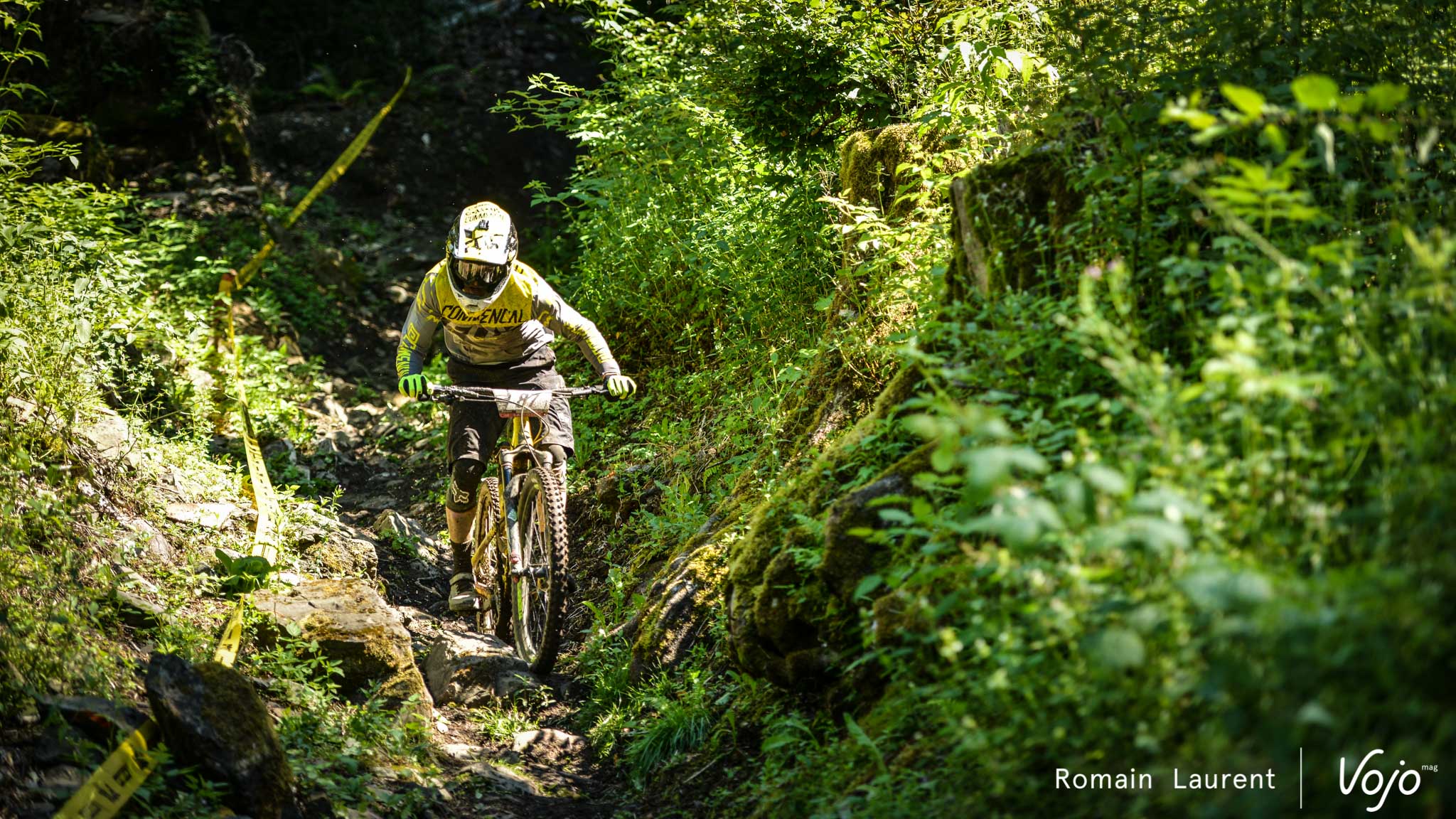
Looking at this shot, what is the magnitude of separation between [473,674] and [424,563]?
2255mm

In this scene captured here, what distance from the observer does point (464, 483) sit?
637 centimetres

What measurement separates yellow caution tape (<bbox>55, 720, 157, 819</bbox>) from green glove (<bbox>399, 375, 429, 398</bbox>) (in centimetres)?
257

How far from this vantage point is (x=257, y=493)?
6.80 meters

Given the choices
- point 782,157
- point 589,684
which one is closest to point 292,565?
point 589,684

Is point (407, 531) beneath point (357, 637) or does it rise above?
above

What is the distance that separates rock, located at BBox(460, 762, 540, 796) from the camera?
4617 millimetres

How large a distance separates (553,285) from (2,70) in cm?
693

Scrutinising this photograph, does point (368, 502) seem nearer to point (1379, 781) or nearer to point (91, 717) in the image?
point (91, 717)

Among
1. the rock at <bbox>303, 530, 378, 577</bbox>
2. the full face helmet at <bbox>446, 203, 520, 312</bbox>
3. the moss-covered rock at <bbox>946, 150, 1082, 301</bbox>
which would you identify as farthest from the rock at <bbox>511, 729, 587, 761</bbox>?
the moss-covered rock at <bbox>946, 150, 1082, 301</bbox>

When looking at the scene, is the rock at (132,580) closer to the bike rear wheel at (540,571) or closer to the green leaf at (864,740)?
the bike rear wheel at (540,571)

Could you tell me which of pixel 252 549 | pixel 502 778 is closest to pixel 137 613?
pixel 252 549

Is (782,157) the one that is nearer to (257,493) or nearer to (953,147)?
(953,147)

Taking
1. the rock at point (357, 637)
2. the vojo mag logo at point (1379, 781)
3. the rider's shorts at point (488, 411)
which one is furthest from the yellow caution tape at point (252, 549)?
the vojo mag logo at point (1379, 781)

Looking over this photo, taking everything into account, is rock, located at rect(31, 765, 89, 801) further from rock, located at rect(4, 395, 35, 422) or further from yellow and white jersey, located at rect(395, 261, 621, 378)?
yellow and white jersey, located at rect(395, 261, 621, 378)
